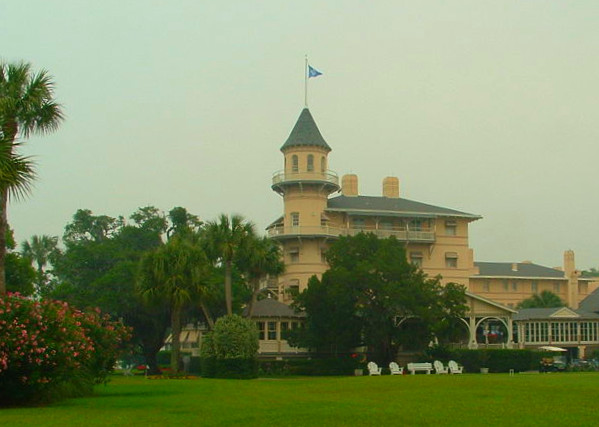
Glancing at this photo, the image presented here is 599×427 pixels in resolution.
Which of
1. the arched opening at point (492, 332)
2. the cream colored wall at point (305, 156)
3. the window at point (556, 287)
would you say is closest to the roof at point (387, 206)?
the cream colored wall at point (305, 156)

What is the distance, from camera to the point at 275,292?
79.4 meters

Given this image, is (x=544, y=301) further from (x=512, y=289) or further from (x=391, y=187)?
(x=391, y=187)

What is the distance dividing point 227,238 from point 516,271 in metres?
50.5

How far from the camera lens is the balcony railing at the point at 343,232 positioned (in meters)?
75.8

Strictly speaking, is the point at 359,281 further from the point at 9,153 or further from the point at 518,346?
the point at 9,153

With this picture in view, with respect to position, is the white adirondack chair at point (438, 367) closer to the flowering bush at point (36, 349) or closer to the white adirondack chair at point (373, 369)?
the white adirondack chair at point (373, 369)

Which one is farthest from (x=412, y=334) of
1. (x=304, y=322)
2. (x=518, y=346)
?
(x=518, y=346)

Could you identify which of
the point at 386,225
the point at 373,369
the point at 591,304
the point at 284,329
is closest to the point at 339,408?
the point at 373,369

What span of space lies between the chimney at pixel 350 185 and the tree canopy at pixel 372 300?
22.3m

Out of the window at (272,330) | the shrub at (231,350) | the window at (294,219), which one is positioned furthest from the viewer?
the window at (294,219)

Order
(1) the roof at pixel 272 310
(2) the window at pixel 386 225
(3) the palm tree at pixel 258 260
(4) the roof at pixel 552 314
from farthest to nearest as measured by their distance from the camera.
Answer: (2) the window at pixel 386 225 < (4) the roof at pixel 552 314 < (1) the roof at pixel 272 310 < (3) the palm tree at pixel 258 260

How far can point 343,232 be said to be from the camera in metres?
77.9

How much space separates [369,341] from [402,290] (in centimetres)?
462

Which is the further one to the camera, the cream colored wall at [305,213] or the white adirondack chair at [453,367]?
the cream colored wall at [305,213]
